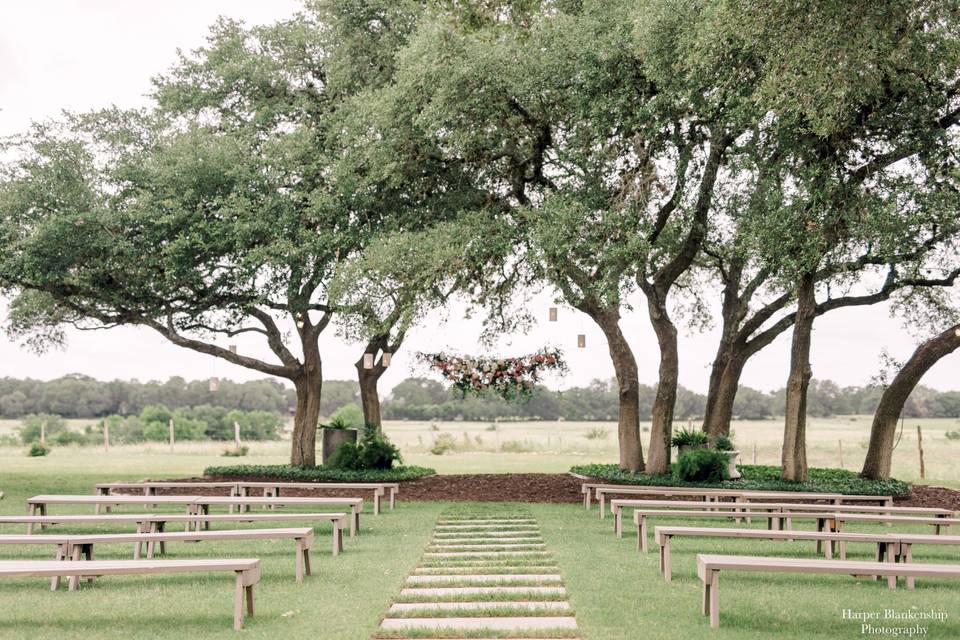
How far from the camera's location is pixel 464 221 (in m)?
15.7

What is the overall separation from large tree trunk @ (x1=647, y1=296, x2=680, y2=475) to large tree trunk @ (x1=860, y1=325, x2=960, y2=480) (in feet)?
13.1

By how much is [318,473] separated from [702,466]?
7.66m

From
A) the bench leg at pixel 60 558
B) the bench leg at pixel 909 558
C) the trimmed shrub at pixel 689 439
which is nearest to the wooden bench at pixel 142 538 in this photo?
the bench leg at pixel 60 558

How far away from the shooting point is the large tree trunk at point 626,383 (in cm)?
1802

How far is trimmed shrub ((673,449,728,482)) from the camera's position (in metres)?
16.5

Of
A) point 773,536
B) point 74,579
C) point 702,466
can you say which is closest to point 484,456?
point 702,466

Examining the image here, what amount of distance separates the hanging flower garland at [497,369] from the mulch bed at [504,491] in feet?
6.07

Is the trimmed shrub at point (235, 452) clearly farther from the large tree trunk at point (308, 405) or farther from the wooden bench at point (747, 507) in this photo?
the wooden bench at point (747, 507)

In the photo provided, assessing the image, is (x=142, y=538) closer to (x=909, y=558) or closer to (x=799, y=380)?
(x=909, y=558)

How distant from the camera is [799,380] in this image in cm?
1645

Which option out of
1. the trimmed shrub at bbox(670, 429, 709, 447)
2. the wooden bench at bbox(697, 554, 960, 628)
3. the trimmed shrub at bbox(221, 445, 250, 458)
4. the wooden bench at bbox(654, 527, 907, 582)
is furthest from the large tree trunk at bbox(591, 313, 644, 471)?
the trimmed shrub at bbox(221, 445, 250, 458)

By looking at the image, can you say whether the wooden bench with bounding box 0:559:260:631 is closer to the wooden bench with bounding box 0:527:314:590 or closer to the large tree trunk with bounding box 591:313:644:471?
the wooden bench with bounding box 0:527:314:590

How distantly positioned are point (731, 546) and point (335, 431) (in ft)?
40.9

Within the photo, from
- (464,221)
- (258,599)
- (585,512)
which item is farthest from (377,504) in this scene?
(258,599)
